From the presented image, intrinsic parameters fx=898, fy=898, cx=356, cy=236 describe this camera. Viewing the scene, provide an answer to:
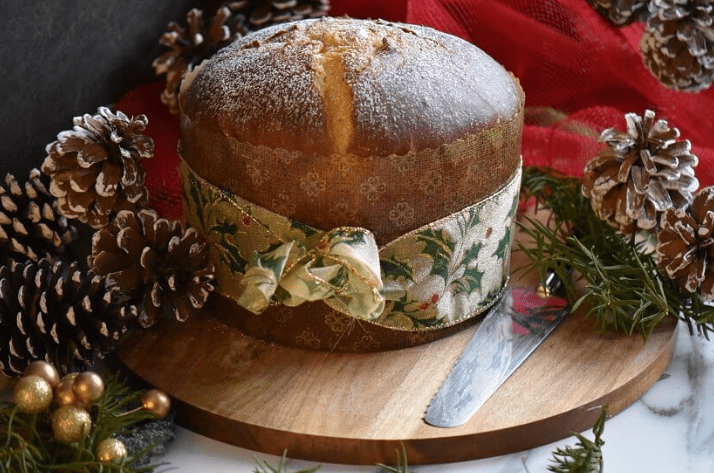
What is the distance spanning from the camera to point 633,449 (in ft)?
2.25

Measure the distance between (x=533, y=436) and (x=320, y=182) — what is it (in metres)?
0.25

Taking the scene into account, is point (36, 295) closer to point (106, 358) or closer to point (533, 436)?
point (106, 358)

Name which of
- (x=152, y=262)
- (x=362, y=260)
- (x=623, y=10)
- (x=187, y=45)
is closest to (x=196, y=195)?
(x=152, y=262)

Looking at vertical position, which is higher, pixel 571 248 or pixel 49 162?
pixel 49 162

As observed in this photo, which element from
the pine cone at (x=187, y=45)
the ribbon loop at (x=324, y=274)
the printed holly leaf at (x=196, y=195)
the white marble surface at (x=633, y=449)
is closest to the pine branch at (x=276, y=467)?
the white marble surface at (x=633, y=449)

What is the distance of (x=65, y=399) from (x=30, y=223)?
0.80 feet

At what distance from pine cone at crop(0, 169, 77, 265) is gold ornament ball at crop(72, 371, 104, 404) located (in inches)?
8.2

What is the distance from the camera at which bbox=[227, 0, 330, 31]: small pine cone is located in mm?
993

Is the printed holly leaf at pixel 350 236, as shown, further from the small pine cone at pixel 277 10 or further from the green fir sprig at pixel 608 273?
the small pine cone at pixel 277 10

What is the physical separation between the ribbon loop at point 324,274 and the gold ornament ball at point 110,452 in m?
0.14

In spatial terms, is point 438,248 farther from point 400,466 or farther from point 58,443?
point 58,443

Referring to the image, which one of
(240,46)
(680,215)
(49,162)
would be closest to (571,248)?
(680,215)

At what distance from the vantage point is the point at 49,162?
0.76 metres

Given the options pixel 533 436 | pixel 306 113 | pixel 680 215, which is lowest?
pixel 533 436
